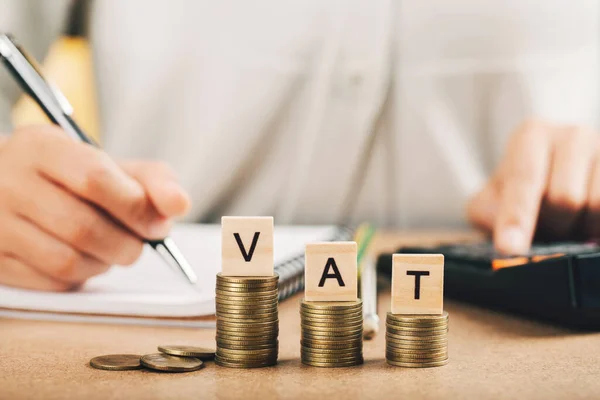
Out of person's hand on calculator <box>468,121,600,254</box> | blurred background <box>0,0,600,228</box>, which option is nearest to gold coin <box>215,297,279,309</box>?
person's hand on calculator <box>468,121,600,254</box>

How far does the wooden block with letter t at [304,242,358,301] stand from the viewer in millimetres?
547

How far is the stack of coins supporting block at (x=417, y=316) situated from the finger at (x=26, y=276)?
0.40 metres

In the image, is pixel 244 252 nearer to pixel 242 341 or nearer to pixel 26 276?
pixel 242 341

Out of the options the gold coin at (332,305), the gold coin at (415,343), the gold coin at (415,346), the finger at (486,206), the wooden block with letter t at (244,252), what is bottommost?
the gold coin at (415,346)

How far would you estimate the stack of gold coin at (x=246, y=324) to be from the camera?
1.71ft

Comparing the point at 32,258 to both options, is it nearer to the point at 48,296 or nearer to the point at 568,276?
the point at 48,296

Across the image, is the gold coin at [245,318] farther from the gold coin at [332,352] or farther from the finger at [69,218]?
the finger at [69,218]

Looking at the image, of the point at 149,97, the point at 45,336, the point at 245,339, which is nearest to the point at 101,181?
the point at 45,336

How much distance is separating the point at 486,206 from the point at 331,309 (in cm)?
80

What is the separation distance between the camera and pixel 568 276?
0.61 meters

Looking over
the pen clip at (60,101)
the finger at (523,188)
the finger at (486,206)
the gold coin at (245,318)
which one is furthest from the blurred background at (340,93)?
the gold coin at (245,318)

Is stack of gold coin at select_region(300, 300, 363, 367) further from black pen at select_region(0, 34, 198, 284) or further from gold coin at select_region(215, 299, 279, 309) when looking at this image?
black pen at select_region(0, 34, 198, 284)

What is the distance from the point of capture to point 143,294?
0.72m

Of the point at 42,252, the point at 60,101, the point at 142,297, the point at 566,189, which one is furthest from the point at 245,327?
the point at 566,189
